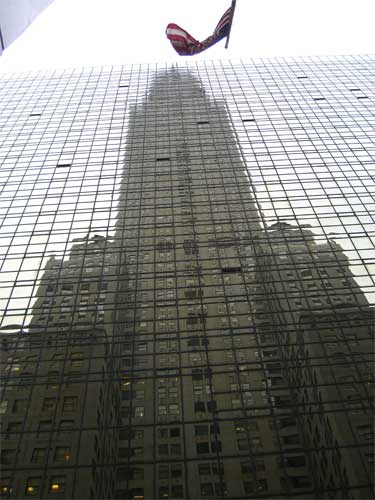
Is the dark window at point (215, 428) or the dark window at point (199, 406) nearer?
the dark window at point (215, 428)

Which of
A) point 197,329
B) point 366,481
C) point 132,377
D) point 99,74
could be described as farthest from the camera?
point 99,74

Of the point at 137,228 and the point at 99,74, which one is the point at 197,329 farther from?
the point at 99,74

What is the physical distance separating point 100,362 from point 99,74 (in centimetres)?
4454

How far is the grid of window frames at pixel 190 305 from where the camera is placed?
17.9 m

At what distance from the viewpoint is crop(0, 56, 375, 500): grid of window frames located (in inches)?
704

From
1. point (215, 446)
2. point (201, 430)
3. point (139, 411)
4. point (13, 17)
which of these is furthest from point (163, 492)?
point (13, 17)

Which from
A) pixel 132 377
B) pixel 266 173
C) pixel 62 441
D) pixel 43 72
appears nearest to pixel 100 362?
pixel 132 377

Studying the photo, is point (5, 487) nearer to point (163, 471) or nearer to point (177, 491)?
point (163, 471)

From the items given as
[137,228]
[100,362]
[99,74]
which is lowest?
[100,362]

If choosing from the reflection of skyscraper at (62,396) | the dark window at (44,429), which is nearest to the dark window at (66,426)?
the reflection of skyscraper at (62,396)

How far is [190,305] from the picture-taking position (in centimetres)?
2434

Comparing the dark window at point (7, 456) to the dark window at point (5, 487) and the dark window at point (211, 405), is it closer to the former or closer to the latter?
the dark window at point (5, 487)

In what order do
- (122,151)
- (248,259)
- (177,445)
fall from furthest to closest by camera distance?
(122,151)
(248,259)
(177,445)

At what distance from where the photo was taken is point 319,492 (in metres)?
16.9
